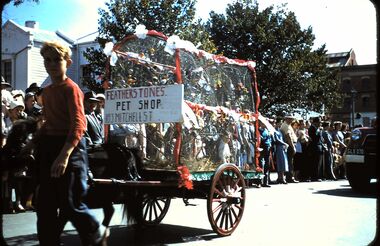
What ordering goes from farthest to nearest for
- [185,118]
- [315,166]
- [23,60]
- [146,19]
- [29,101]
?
[23,60] → [146,19] → [315,166] → [29,101] → [185,118]

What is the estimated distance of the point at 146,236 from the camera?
608 centimetres

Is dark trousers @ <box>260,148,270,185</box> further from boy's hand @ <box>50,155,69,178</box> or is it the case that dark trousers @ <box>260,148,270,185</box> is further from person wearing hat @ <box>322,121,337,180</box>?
boy's hand @ <box>50,155,69,178</box>

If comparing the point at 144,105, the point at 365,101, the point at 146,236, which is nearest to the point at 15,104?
the point at 144,105

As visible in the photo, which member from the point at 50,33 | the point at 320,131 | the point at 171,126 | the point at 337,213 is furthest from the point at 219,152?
the point at 50,33

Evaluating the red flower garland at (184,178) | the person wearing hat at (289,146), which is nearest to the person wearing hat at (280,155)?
the person wearing hat at (289,146)

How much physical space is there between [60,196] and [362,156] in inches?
318

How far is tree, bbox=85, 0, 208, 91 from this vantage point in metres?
20.0

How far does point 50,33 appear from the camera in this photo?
1303 inches

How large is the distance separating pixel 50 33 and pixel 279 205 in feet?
92.6

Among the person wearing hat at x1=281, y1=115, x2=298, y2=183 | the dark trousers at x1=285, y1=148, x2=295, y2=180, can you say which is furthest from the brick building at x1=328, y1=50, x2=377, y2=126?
the dark trousers at x1=285, y1=148, x2=295, y2=180

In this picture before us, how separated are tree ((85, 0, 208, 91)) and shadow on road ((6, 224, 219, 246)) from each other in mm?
13779

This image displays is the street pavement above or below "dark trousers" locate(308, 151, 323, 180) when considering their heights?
below

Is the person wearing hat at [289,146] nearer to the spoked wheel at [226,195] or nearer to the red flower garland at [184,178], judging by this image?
the spoked wheel at [226,195]

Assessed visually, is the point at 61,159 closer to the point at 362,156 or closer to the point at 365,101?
the point at 362,156
